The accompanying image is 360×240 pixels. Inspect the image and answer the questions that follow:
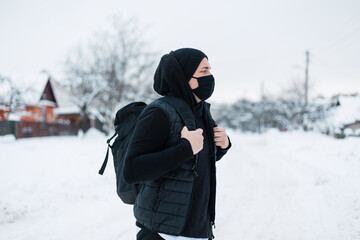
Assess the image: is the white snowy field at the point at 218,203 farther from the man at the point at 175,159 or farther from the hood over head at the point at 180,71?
the hood over head at the point at 180,71

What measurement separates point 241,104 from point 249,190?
206 ft

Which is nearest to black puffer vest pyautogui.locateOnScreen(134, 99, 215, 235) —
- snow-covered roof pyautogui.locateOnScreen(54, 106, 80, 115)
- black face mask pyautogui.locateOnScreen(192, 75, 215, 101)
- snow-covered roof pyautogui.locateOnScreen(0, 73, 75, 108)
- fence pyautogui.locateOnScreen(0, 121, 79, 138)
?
Answer: black face mask pyautogui.locateOnScreen(192, 75, 215, 101)

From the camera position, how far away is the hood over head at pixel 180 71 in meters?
1.67

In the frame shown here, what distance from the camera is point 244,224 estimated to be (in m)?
4.41

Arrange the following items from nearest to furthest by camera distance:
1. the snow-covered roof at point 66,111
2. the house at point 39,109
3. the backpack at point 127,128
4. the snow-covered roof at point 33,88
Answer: the backpack at point 127,128 → the house at point 39,109 → the snow-covered roof at point 33,88 → the snow-covered roof at point 66,111

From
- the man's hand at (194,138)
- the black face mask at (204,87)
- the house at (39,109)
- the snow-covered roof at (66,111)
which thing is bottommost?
the snow-covered roof at (66,111)

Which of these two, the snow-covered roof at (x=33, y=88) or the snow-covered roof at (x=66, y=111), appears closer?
the snow-covered roof at (x=33, y=88)

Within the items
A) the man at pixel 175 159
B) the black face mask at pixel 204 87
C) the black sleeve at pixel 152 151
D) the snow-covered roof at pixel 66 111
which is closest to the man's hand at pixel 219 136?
the man at pixel 175 159

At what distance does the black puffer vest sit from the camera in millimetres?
1502

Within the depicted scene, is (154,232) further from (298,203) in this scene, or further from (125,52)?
(125,52)

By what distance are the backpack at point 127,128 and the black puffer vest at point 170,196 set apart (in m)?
0.05

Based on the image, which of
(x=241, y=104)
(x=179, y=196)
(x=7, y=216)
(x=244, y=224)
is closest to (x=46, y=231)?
(x=7, y=216)

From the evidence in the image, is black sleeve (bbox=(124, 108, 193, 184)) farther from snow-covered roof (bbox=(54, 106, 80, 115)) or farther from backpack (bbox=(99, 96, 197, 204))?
snow-covered roof (bbox=(54, 106, 80, 115))

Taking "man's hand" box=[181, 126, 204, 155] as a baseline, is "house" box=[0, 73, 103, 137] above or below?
below
